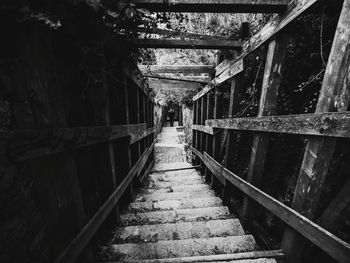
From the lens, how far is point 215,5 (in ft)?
5.87

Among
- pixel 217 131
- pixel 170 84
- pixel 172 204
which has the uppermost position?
pixel 170 84

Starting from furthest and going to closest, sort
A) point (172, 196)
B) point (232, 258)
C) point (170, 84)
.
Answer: point (170, 84) < point (172, 196) < point (232, 258)

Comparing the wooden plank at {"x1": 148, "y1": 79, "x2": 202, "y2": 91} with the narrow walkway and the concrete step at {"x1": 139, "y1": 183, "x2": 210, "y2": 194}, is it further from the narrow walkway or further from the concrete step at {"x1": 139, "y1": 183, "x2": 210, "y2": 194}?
the narrow walkway

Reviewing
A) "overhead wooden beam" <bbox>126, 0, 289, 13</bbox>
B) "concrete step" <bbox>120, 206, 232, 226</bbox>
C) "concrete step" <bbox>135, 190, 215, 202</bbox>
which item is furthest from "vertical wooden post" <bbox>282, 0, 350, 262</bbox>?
"concrete step" <bbox>135, 190, 215, 202</bbox>

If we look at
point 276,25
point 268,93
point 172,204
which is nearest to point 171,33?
point 276,25

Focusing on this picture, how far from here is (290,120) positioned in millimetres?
1538

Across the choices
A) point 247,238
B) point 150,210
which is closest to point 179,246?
point 247,238

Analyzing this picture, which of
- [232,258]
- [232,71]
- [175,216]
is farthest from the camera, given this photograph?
[232,71]

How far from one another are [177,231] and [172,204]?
0.91 meters

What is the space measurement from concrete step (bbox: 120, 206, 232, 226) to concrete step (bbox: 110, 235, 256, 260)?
A: 561mm

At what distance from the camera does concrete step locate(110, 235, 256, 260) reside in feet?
6.33

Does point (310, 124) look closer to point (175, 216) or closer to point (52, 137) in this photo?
point (52, 137)

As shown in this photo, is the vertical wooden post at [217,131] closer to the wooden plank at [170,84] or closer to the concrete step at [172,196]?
the concrete step at [172,196]

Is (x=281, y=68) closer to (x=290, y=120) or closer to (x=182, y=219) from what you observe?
(x=290, y=120)
